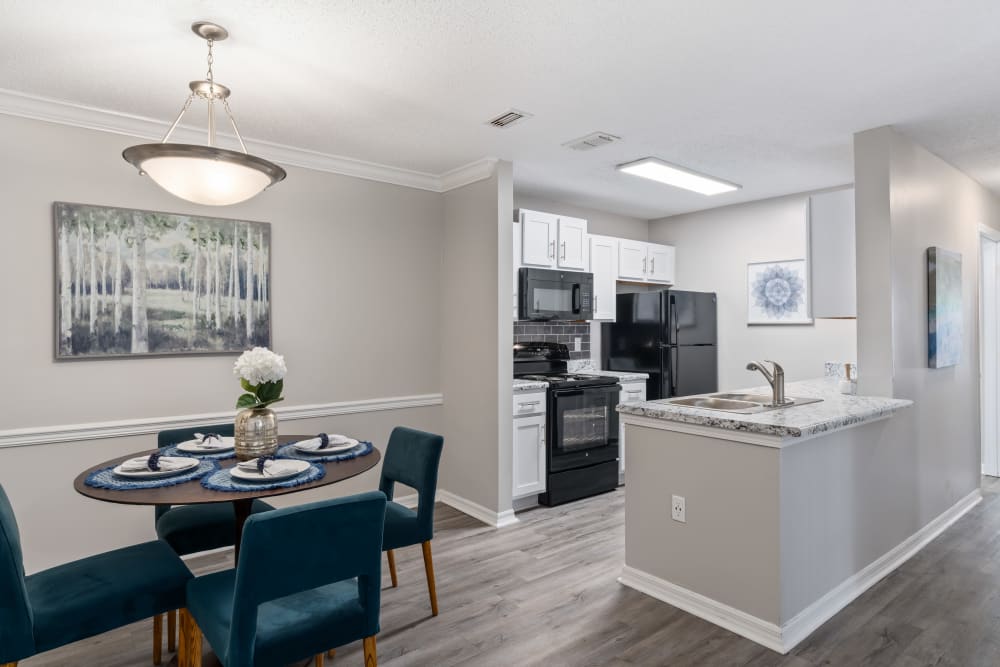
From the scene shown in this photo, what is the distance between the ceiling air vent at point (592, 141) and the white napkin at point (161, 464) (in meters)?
2.72

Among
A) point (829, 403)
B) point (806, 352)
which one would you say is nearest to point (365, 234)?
point (829, 403)

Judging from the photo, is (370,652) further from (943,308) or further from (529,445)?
(943,308)

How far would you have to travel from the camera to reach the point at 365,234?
4.02 metres

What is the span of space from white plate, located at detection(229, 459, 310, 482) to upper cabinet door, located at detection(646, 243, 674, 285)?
13.9 feet

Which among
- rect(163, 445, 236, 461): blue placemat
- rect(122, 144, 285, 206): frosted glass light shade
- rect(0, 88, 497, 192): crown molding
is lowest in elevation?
rect(163, 445, 236, 461): blue placemat

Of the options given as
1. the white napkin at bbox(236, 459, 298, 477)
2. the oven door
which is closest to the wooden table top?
the white napkin at bbox(236, 459, 298, 477)

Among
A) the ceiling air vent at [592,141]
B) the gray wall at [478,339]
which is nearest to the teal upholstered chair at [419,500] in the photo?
the gray wall at [478,339]

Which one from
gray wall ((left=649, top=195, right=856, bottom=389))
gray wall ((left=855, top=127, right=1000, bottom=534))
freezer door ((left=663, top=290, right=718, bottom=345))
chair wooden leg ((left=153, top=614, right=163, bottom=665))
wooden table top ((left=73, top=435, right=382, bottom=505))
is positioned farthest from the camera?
freezer door ((left=663, top=290, right=718, bottom=345))

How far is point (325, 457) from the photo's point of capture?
2369 millimetres

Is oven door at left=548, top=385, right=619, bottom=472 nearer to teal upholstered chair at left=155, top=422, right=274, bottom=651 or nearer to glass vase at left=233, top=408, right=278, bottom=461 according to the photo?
teal upholstered chair at left=155, top=422, right=274, bottom=651

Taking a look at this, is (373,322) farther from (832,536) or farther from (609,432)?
(832,536)

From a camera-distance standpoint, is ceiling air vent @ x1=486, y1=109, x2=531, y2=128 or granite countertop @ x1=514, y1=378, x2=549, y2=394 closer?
ceiling air vent @ x1=486, y1=109, x2=531, y2=128

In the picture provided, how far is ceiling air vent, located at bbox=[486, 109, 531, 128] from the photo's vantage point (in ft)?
10.1

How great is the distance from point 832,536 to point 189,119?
12.8 ft
